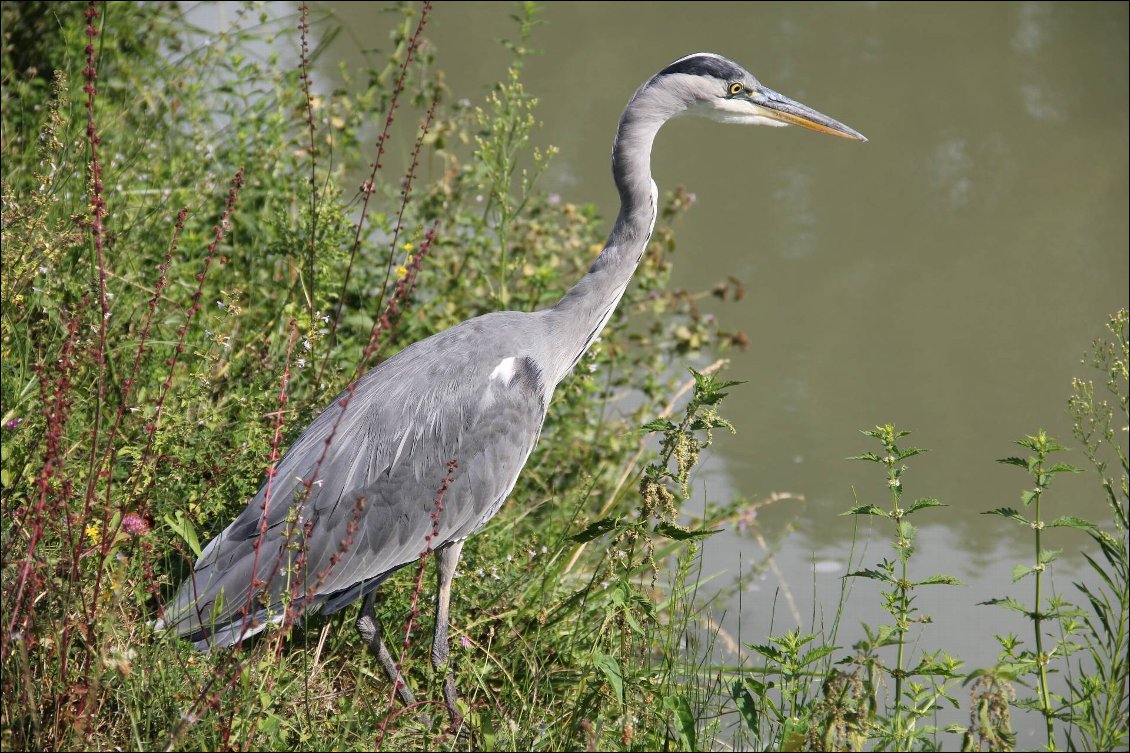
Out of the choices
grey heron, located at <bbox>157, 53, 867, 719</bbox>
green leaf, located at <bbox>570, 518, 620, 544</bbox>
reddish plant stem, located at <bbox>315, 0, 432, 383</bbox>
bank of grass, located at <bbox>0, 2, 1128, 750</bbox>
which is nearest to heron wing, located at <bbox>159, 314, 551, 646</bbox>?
grey heron, located at <bbox>157, 53, 867, 719</bbox>

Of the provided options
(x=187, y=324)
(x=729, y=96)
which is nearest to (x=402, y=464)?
(x=187, y=324)

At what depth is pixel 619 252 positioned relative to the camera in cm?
402

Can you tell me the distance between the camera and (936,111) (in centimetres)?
834

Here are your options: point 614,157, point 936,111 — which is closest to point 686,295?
point 614,157

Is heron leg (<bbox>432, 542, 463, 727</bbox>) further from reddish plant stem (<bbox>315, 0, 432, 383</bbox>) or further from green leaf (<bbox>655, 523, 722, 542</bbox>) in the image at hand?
green leaf (<bbox>655, 523, 722, 542</bbox>)

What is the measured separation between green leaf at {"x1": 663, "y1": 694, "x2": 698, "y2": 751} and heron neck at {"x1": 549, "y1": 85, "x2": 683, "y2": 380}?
4.87 feet

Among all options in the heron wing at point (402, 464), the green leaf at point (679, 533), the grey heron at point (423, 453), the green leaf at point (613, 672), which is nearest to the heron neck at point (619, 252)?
the grey heron at point (423, 453)

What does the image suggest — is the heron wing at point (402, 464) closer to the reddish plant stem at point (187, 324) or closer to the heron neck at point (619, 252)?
the heron neck at point (619, 252)

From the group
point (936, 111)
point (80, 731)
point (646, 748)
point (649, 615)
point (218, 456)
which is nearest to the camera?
point (80, 731)

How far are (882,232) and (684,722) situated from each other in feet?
17.1

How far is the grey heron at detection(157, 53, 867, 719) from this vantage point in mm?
3389

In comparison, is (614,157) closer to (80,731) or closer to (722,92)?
(722,92)

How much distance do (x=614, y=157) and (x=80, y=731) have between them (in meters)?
2.45

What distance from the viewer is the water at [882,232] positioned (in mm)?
5508
